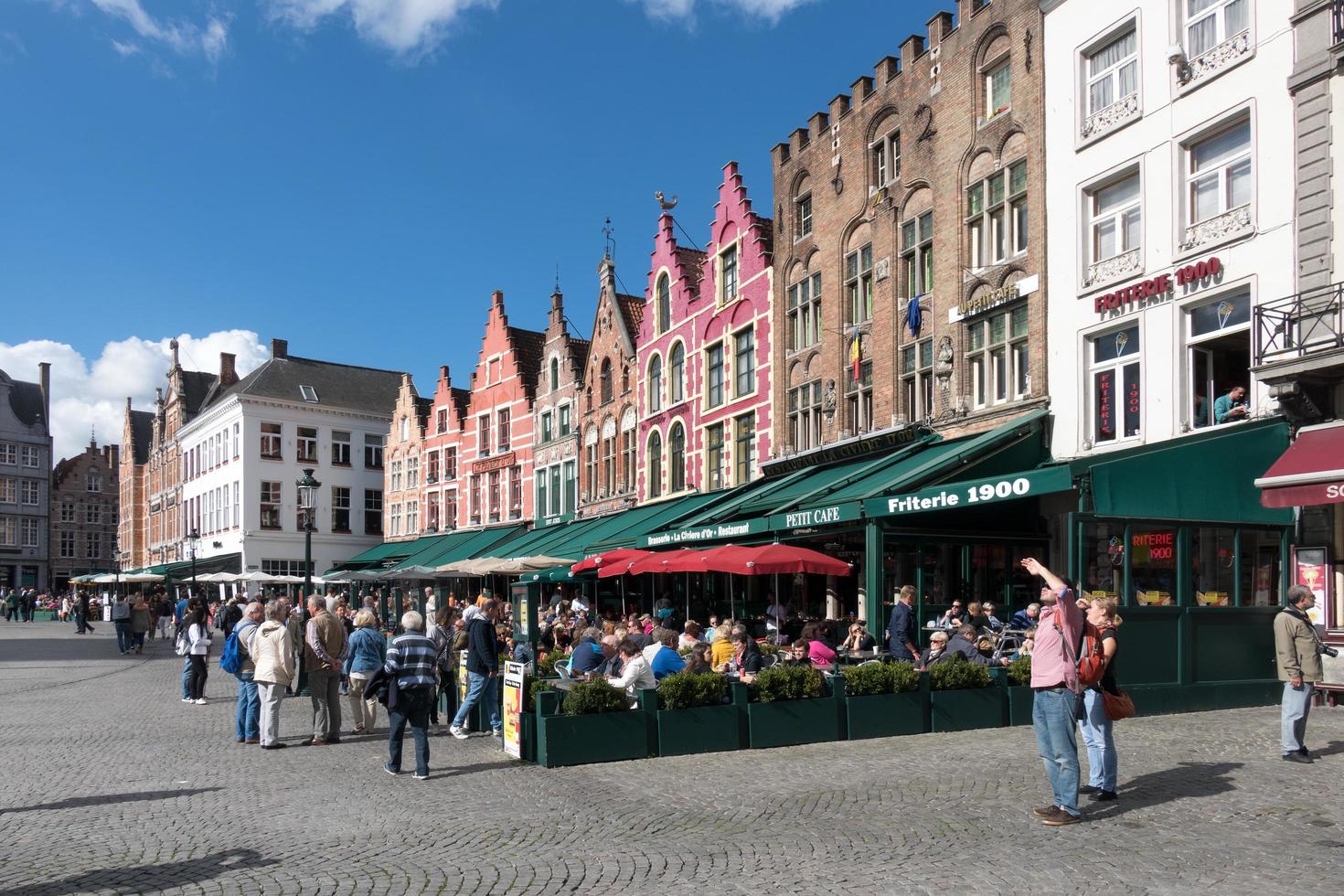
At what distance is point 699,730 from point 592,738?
3.64 feet

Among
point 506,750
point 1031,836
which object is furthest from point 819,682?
point 1031,836

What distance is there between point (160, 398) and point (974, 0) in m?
64.7

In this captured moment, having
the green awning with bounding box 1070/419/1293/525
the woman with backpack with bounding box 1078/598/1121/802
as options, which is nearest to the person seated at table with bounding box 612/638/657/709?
the woman with backpack with bounding box 1078/598/1121/802

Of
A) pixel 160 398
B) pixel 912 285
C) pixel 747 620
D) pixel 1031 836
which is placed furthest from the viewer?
pixel 160 398

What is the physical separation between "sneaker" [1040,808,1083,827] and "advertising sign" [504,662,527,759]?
5186 mm

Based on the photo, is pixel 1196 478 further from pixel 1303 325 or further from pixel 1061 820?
pixel 1061 820

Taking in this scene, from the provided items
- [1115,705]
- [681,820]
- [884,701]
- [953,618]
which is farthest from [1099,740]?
[953,618]

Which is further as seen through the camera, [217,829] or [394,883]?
[217,829]

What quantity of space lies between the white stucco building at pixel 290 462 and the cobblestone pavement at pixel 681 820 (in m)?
45.1

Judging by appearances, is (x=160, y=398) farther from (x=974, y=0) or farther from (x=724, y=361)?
(x=974, y=0)

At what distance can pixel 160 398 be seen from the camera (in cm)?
7325

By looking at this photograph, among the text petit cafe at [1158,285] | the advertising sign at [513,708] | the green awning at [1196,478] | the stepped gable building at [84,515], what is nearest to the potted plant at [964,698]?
the green awning at [1196,478]

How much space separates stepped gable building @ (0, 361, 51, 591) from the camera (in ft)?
267

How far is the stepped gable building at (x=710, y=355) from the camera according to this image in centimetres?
2792
